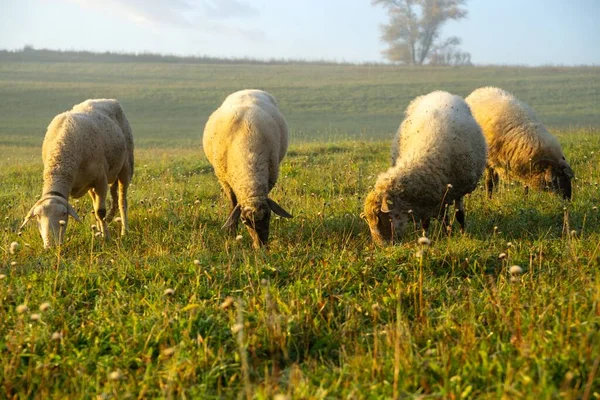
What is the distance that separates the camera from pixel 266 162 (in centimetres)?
743

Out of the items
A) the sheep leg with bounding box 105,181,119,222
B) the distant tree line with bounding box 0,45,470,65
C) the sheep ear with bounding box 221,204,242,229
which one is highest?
the distant tree line with bounding box 0,45,470,65

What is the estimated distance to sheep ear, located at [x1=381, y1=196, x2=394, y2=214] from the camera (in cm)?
635

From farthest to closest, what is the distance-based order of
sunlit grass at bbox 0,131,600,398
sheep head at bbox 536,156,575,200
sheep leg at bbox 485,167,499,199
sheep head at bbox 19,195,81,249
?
sheep leg at bbox 485,167,499,199, sheep head at bbox 536,156,575,200, sheep head at bbox 19,195,81,249, sunlit grass at bbox 0,131,600,398

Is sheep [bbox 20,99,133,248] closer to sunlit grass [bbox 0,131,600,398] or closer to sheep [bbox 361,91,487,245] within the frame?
sunlit grass [bbox 0,131,600,398]

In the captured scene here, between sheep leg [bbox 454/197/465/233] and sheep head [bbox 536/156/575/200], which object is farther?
sheep head [bbox 536/156/575/200]

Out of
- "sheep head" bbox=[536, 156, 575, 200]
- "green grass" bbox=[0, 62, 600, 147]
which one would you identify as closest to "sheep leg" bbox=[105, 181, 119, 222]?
"sheep head" bbox=[536, 156, 575, 200]

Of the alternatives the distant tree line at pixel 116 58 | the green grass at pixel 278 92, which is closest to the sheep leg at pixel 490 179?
the green grass at pixel 278 92

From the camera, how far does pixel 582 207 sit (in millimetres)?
7480

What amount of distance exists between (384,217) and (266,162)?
1.84 meters

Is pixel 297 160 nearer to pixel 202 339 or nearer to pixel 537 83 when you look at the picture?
pixel 202 339

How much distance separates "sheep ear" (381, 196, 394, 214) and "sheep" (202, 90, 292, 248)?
3.53 feet

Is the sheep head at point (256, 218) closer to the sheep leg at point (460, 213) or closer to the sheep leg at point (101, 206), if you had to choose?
the sheep leg at point (101, 206)

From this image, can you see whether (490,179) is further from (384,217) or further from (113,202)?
(113,202)

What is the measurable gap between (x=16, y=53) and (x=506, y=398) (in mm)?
66315
